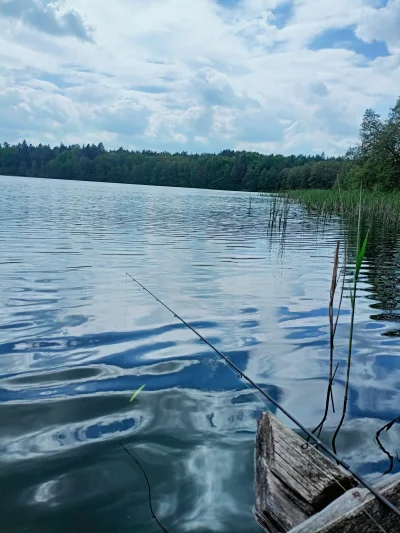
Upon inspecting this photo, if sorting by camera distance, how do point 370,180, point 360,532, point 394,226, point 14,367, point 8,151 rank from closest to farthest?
point 360,532, point 14,367, point 394,226, point 370,180, point 8,151

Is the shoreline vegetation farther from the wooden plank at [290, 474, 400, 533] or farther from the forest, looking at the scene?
the wooden plank at [290, 474, 400, 533]

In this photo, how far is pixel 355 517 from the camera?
53.2 inches

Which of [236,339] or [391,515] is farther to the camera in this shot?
[236,339]

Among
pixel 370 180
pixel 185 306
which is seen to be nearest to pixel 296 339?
pixel 185 306

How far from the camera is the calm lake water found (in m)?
2.26

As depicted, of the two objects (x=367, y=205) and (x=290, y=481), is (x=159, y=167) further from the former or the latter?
(x=290, y=481)

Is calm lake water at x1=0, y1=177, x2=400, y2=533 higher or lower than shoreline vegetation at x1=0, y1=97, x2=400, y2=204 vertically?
lower

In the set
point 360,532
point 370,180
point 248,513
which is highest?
point 370,180

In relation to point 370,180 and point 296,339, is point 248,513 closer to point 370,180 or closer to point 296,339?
point 296,339

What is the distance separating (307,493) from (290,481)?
83mm

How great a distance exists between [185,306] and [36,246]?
19.5ft

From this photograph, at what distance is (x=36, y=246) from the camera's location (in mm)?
A: 10531

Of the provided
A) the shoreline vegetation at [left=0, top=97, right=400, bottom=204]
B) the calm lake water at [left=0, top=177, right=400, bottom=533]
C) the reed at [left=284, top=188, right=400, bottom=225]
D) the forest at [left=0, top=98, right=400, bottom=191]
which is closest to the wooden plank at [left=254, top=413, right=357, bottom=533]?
the calm lake water at [left=0, top=177, right=400, bottom=533]

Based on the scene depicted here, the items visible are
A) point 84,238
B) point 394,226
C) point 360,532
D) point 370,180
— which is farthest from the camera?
point 370,180
